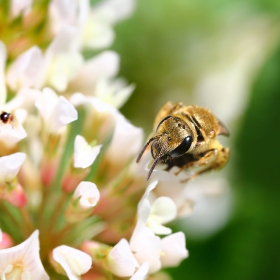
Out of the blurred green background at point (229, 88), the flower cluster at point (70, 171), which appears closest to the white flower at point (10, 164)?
the flower cluster at point (70, 171)

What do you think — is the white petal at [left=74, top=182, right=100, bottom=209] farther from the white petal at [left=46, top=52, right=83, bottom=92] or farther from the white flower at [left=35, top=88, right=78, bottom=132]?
the white petal at [left=46, top=52, right=83, bottom=92]

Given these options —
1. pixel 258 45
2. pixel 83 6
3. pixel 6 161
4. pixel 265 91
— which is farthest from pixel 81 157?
pixel 258 45

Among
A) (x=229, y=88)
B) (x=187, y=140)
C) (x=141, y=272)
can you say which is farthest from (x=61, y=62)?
(x=229, y=88)

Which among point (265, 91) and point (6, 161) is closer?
point (6, 161)

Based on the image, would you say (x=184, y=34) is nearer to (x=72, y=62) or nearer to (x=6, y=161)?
(x=72, y=62)

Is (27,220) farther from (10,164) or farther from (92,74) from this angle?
(92,74)

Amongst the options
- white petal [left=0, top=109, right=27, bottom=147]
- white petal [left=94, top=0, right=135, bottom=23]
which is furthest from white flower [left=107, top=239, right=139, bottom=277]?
white petal [left=94, top=0, right=135, bottom=23]
